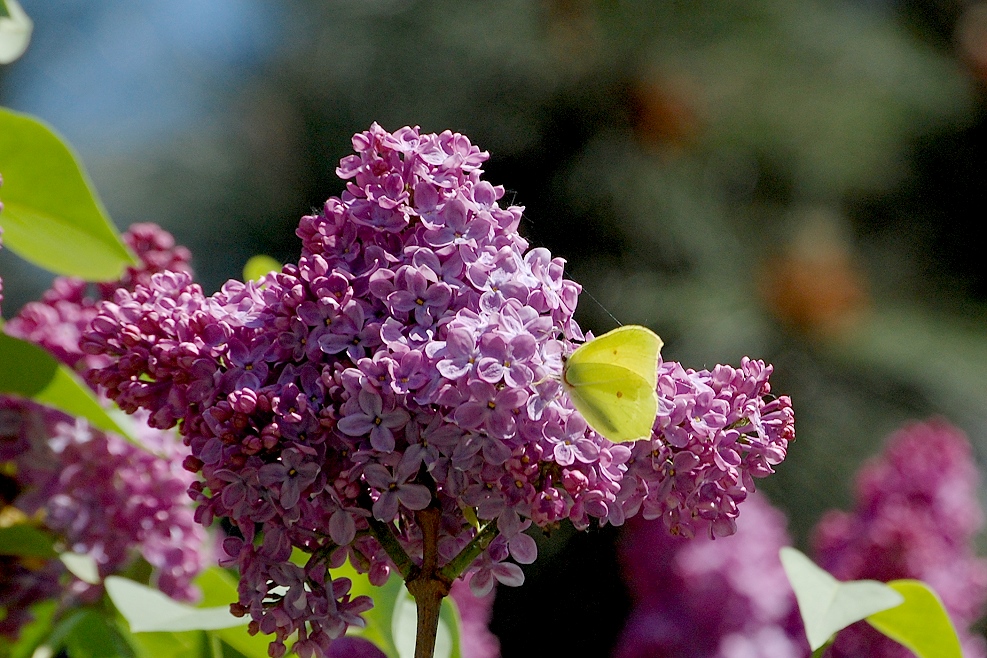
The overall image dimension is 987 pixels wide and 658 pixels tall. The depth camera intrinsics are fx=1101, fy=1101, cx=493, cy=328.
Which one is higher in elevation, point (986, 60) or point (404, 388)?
point (404, 388)

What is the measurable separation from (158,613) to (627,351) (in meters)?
0.34

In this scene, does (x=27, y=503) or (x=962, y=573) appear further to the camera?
(x=962, y=573)

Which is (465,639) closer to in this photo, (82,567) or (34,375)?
(82,567)

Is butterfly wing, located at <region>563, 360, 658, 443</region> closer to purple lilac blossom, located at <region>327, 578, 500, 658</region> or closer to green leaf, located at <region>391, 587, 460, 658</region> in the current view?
green leaf, located at <region>391, 587, 460, 658</region>

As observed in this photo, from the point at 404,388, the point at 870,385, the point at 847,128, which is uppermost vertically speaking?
the point at 404,388

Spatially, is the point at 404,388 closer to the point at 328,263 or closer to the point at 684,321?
the point at 328,263

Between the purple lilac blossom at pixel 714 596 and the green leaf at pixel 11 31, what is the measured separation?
3.03 ft

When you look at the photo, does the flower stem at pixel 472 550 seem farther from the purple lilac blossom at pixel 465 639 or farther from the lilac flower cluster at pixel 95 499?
the purple lilac blossom at pixel 465 639

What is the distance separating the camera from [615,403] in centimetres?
45

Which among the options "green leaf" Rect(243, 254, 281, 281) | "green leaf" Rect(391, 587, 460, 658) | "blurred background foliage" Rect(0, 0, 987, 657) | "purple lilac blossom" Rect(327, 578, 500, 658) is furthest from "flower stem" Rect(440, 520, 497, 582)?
"blurred background foliage" Rect(0, 0, 987, 657)

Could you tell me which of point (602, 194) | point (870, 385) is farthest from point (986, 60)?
point (602, 194)

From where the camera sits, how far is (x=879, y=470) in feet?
4.44

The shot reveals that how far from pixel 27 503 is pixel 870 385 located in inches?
85.2

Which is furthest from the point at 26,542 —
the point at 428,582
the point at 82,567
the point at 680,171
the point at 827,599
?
the point at 680,171
